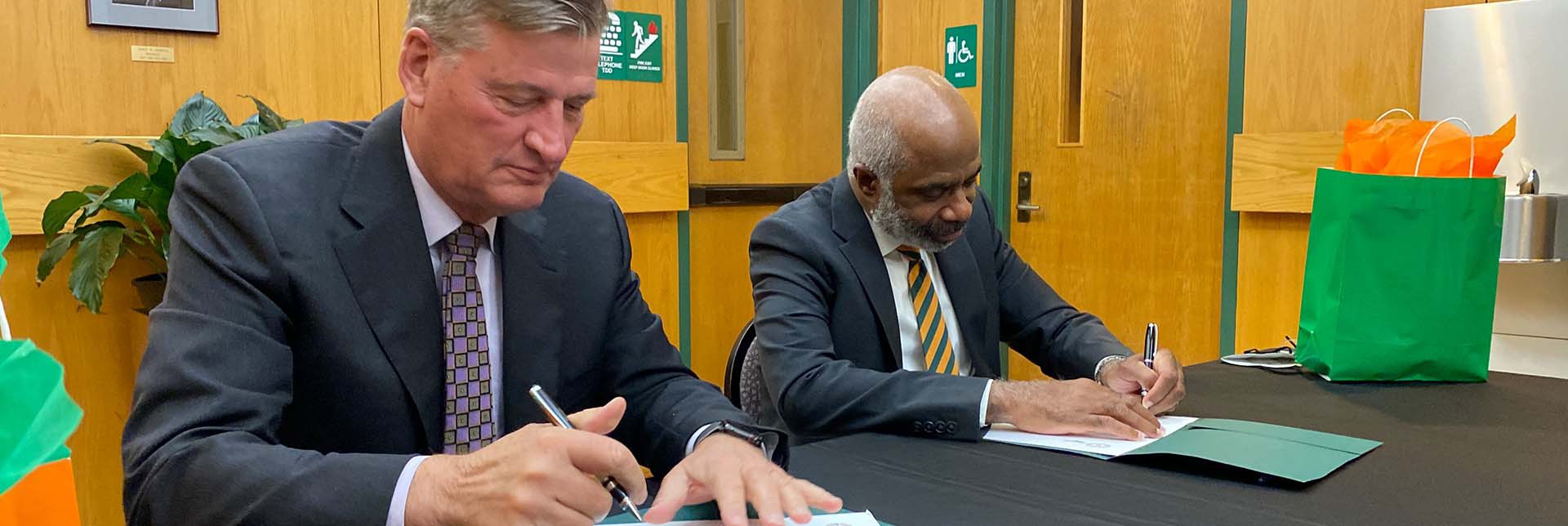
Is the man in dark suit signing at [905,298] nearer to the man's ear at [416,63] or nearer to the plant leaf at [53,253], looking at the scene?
the man's ear at [416,63]

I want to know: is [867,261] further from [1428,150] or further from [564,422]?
[564,422]

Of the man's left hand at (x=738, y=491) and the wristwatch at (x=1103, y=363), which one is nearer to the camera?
the man's left hand at (x=738, y=491)

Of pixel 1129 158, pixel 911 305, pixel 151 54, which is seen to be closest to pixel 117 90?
pixel 151 54

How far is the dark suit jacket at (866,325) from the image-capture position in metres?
1.60

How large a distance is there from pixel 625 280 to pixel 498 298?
20 cm

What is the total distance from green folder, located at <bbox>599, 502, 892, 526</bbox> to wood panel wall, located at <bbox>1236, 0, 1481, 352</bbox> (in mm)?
2857

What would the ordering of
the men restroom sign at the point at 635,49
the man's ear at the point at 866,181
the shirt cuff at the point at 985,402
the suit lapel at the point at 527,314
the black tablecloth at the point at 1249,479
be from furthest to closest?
1. the men restroom sign at the point at 635,49
2. the man's ear at the point at 866,181
3. the shirt cuff at the point at 985,402
4. the suit lapel at the point at 527,314
5. the black tablecloth at the point at 1249,479

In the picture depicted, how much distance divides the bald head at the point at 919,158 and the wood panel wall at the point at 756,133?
2.61 meters

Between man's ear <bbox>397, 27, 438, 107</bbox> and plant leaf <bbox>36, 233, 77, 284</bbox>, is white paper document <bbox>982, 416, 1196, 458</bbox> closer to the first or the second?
man's ear <bbox>397, 27, 438, 107</bbox>

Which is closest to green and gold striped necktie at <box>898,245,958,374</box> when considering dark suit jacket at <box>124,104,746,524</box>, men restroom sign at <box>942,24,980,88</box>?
dark suit jacket at <box>124,104,746,524</box>

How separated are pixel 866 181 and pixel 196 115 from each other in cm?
188

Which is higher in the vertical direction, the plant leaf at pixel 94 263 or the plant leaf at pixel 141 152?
the plant leaf at pixel 141 152

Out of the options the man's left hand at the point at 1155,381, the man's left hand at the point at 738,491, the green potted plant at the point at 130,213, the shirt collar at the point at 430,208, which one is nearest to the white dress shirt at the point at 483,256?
the shirt collar at the point at 430,208

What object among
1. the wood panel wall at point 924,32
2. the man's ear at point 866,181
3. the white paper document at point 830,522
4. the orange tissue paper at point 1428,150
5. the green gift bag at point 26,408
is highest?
the wood panel wall at point 924,32
